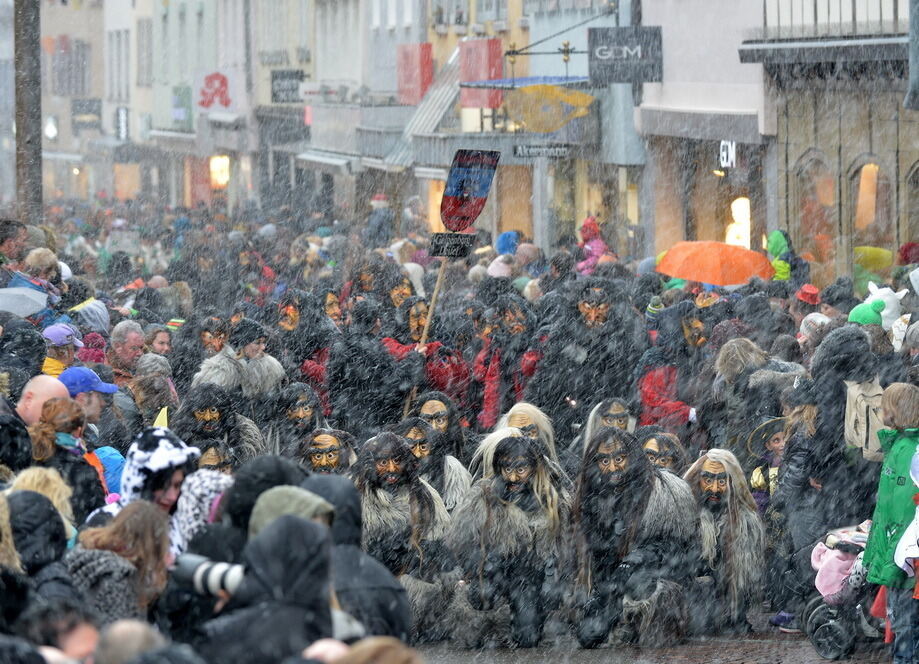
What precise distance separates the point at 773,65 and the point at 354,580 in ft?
60.3

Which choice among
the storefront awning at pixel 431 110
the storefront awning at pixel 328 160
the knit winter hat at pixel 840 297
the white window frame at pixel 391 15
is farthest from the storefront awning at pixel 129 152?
the knit winter hat at pixel 840 297

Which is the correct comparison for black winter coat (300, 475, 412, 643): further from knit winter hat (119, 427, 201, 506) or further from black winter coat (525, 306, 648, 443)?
black winter coat (525, 306, 648, 443)

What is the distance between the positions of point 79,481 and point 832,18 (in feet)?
50.4

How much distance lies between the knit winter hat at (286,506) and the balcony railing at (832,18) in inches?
601

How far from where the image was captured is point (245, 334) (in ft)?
39.7

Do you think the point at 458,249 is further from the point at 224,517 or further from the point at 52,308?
the point at 224,517

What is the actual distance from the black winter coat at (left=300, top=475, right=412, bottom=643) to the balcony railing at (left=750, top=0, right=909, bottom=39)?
1495cm

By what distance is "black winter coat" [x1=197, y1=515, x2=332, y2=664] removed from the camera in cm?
488

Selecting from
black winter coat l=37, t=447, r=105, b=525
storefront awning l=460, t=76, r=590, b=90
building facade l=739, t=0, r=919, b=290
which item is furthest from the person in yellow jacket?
storefront awning l=460, t=76, r=590, b=90

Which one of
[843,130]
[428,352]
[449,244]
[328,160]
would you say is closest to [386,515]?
[428,352]

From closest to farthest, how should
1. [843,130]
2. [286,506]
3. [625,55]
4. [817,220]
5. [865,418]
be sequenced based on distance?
[286,506], [865,418], [843,130], [817,220], [625,55]

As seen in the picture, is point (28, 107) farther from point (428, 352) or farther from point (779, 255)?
point (779, 255)

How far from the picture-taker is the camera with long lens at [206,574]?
5570 mm

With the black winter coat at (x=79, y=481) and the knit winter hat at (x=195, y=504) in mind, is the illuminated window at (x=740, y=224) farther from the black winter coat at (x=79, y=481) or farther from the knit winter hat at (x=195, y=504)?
the knit winter hat at (x=195, y=504)
